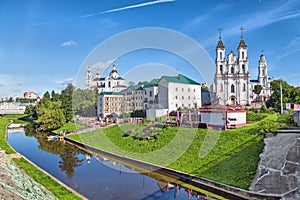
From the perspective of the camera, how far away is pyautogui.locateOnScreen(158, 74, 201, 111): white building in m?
36.5

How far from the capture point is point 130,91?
1879 inches

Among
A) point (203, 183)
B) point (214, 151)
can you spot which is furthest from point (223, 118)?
point (203, 183)

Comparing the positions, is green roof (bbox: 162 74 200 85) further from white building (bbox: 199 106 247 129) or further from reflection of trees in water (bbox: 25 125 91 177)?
reflection of trees in water (bbox: 25 125 91 177)

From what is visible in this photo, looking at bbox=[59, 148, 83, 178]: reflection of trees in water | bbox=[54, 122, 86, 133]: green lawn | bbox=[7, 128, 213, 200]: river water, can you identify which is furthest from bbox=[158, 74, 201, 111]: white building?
bbox=[59, 148, 83, 178]: reflection of trees in water

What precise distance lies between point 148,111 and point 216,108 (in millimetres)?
16256

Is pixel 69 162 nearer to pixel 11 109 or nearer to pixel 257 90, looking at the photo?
pixel 257 90

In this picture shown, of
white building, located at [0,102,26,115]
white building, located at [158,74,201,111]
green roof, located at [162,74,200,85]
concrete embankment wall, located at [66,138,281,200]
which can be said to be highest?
green roof, located at [162,74,200,85]

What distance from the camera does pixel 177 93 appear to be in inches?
1478

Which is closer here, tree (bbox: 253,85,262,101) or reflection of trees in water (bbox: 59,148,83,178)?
reflection of trees in water (bbox: 59,148,83,178)

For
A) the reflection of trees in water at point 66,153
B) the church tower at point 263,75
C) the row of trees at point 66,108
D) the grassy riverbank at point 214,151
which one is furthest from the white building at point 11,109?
the church tower at point 263,75

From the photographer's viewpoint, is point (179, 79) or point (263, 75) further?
point (263, 75)

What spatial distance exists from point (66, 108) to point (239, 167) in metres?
36.8

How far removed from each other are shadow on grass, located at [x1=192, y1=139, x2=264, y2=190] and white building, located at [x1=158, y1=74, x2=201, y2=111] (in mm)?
22381

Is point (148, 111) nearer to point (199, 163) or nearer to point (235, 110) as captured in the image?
point (235, 110)
